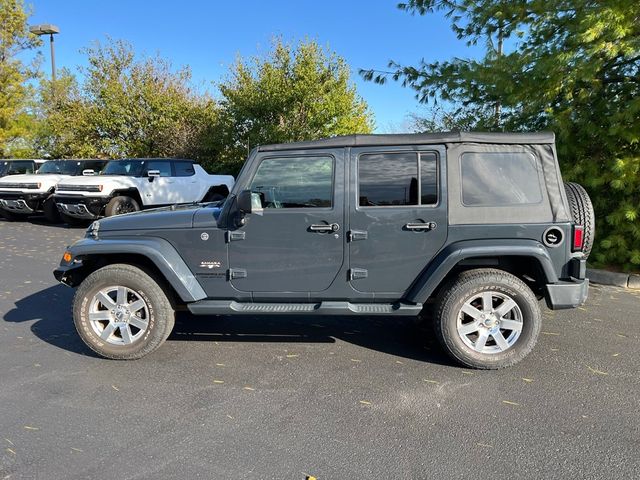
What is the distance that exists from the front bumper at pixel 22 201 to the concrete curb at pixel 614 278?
1328 centimetres

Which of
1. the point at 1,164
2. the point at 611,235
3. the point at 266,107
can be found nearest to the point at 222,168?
the point at 266,107

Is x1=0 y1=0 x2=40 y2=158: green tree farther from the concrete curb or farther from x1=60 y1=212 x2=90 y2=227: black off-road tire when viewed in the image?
the concrete curb

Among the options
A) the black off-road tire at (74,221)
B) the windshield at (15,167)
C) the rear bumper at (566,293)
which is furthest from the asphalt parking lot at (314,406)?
the windshield at (15,167)

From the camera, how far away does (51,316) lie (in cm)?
504

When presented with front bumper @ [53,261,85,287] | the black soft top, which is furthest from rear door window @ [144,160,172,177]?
the black soft top

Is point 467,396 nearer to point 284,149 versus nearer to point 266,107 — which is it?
point 284,149

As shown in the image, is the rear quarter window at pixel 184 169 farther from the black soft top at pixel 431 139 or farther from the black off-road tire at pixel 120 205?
the black soft top at pixel 431 139

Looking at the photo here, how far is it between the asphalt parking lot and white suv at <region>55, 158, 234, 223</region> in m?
7.15

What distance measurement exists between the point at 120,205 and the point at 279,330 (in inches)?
334

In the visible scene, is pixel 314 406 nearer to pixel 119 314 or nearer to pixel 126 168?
pixel 119 314

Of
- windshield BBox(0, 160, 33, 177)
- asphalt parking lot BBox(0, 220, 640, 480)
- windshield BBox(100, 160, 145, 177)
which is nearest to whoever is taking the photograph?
asphalt parking lot BBox(0, 220, 640, 480)

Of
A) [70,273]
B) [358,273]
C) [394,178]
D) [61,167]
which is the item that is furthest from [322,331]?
[61,167]

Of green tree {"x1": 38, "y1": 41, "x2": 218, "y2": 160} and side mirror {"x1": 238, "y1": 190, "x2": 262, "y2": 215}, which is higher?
green tree {"x1": 38, "y1": 41, "x2": 218, "y2": 160}

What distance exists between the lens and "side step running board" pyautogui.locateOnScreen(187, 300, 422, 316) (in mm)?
3783
